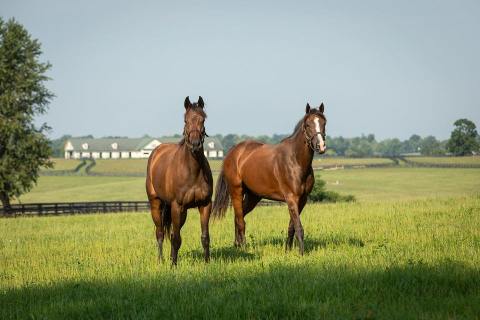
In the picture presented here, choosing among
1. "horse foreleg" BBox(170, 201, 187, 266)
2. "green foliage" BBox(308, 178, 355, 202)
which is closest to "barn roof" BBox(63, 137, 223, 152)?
"green foliage" BBox(308, 178, 355, 202)

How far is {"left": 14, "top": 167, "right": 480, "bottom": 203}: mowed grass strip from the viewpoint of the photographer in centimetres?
6512

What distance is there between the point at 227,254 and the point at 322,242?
2630 mm

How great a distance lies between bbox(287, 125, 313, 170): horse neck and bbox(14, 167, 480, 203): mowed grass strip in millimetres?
49027

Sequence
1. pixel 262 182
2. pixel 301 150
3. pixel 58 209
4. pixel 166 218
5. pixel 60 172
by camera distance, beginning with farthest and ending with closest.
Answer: pixel 60 172, pixel 58 209, pixel 262 182, pixel 166 218, pixel 301 150

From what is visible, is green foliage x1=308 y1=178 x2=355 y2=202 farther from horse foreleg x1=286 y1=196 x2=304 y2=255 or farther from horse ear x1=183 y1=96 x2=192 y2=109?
horse ear x1=183 y1=96 x2=192 y2=109

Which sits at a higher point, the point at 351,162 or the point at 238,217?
the point at 238,217

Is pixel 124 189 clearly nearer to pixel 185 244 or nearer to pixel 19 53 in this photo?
pixel 19 53

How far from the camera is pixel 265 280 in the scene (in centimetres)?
795

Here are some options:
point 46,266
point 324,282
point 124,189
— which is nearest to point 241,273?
point 324,282

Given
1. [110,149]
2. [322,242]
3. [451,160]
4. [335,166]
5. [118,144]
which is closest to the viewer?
[322,242]

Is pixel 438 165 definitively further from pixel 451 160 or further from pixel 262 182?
pixel 262 182

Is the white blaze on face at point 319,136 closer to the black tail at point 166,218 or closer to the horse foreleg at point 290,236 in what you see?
the horse foreleg at point 290,236

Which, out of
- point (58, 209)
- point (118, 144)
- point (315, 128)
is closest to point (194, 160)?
point (315, 128)

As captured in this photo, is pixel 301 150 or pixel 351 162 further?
pixel 351 162
